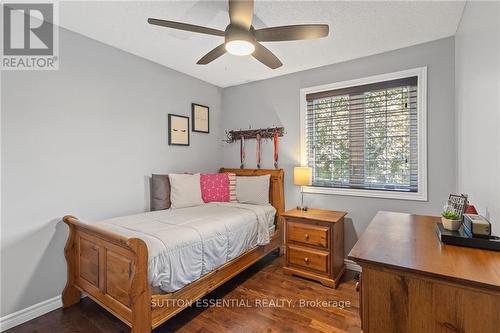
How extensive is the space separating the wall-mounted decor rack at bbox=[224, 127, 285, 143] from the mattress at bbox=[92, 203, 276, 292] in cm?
108

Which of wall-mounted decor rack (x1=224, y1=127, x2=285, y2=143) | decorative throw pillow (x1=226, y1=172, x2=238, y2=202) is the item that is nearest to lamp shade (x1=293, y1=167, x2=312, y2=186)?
wall-mounted decor rack (x1=224, y1=127, x2=285, y2=143)

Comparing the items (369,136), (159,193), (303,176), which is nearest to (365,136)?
(369,136)

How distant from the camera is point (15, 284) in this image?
1.93 metres

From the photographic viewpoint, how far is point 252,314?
2051mm

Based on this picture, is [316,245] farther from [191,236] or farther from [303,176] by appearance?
[191,236]

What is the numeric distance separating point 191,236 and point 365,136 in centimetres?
215

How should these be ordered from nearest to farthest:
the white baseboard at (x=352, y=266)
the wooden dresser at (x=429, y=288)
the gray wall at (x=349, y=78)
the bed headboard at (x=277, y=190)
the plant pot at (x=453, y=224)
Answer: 1. the wooden dresser at (x=429, y=288)
2. the plant pot at (x=453, y=224)
3. the gray wall at (x=349, y=78)
4. the white baseboard at (x=352, y=266)
5. the bed headboard at (x=277, y=190)

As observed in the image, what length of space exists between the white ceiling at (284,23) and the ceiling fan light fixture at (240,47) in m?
0.39

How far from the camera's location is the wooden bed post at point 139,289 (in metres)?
1.52

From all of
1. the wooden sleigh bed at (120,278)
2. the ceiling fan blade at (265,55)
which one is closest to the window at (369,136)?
the ceiling fan blade at (265,55)

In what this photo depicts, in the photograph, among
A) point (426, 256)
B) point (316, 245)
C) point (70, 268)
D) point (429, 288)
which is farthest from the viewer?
point (316, 245)

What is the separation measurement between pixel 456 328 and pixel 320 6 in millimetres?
2042

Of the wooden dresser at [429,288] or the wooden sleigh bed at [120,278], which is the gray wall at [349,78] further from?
the wooden dresser at [429,288]

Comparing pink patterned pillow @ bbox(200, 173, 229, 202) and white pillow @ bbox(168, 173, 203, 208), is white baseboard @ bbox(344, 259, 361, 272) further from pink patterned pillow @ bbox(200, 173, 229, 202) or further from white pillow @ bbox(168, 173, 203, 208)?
white pillow @ bbox(168, 173, 203, 208)
